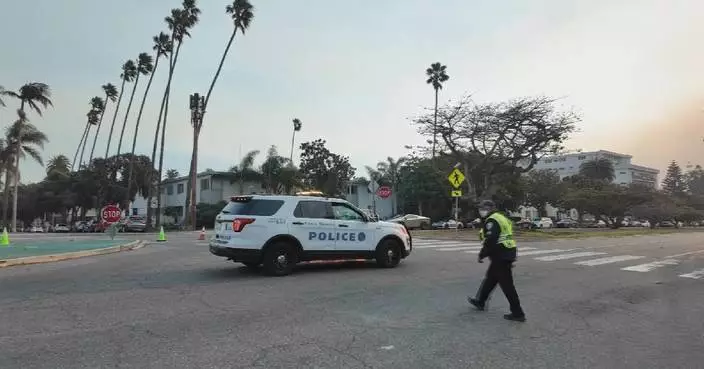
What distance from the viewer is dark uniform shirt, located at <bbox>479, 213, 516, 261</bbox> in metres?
7.62

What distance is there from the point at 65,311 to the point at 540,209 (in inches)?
3217

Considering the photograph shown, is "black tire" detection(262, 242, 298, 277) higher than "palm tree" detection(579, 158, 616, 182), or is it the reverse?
"palm tree" detection(579, 158, 616, 182)

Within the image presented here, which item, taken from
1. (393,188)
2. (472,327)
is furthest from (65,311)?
(393,188)

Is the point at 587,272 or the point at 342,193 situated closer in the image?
the point at 587,272

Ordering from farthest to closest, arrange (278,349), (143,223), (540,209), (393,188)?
(540,209) < (393,188) < (143,223) < (278,349)

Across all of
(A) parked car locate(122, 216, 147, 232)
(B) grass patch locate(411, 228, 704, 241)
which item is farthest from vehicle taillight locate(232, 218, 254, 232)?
(A) parked car locate(122, 216, 147, 232)

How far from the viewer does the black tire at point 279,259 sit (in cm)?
1133

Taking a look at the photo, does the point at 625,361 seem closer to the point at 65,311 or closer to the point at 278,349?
the point at 278,349

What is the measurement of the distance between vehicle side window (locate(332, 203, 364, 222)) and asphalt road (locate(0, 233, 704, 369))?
1.28 meters

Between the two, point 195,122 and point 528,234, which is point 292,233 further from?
point 195,122

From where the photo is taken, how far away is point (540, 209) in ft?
270

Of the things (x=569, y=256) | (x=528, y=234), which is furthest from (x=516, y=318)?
(x=528, y=234)

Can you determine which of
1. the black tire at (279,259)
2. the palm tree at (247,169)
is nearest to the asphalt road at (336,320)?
the black tire at (279,259)

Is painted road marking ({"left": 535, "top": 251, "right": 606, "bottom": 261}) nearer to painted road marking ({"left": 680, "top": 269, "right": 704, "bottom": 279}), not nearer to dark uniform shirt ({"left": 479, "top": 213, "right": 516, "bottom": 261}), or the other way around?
painted road marking ({"left": 680, "top": 269, "right": 704, "bottom": 279})
